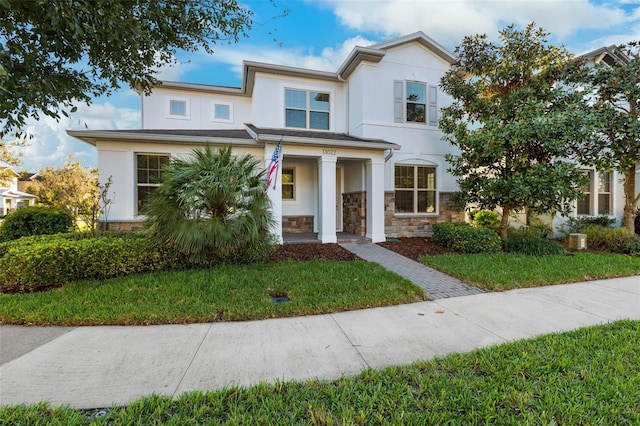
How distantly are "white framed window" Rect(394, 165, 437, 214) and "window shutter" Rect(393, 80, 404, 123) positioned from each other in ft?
6.21

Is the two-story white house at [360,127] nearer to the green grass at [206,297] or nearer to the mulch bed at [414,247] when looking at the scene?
the mulch bed at [414,247]

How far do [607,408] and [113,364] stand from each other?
4.36 m

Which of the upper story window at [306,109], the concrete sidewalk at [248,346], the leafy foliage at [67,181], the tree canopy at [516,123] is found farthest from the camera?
the leafy foliage at [67,181]

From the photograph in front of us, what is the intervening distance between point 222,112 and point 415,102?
27.0 ft

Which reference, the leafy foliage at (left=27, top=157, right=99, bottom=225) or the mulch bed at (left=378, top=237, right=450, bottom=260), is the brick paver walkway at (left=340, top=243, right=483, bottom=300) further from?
the leafy foliage at (left=27, top=157, right=99, bottom=225)

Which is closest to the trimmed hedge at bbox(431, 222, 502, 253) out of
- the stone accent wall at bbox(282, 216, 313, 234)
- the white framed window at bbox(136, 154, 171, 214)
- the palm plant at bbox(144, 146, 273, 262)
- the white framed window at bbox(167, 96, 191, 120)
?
the stone accent wall at bbox(282, 216, 313, 234)

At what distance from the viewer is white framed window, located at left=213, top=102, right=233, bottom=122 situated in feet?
42.0

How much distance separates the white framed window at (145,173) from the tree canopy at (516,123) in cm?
960

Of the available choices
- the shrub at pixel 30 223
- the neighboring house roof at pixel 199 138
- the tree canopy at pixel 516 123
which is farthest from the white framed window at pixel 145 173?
the tree canopy at pixel 516 123

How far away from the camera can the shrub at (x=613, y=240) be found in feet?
30.2

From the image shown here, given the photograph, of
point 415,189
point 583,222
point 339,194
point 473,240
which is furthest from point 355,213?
point 583,222

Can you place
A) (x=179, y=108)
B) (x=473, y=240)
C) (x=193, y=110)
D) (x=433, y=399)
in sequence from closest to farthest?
(x=433, y=399) < (x=473, y=240) < (x=179, y=108) < (x=193, y=110)

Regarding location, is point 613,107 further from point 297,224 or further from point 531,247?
point 297,224

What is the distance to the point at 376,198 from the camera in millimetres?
9930
